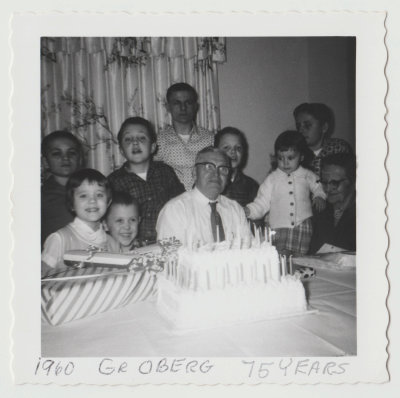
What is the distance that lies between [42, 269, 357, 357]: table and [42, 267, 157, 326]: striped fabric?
1.4 inches

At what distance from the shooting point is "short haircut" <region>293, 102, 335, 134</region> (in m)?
2.51

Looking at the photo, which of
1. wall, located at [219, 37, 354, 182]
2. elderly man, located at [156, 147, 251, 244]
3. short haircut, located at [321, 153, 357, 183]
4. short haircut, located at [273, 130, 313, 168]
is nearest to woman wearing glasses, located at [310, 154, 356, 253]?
short haircut, located at [321, 153, 357, 183]

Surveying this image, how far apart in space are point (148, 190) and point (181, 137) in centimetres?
53

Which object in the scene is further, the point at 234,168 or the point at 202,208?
the point at 234,168

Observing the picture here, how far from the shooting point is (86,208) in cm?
213

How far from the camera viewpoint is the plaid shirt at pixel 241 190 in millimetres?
2754

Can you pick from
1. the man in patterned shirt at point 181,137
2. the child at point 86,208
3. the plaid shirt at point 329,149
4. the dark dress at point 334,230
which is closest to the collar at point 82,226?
the child at point 86,208

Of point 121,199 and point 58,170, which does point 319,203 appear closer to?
point 121,199

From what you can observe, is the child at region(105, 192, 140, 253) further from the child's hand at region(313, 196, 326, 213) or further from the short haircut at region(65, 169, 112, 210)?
the child's hand at region(313, 196, 326, 213)

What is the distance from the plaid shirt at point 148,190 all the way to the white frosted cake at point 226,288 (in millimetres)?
1096
